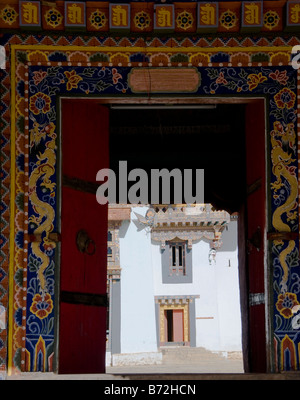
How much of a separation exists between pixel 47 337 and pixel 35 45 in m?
1.92

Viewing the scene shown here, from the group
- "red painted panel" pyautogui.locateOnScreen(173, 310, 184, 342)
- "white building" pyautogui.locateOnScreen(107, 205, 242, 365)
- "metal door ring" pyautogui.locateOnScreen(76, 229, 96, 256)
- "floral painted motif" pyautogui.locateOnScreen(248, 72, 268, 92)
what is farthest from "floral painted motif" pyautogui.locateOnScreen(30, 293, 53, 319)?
"red painted panel" pyautogui.locateOnScreen(173, 310, 184, 342)

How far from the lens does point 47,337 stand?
14.3 feet

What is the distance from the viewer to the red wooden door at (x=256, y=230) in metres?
4.93

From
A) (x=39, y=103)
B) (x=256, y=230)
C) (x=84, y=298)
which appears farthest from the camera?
(x=256, y=230)

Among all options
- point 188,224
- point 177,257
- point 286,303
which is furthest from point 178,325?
point 286,303

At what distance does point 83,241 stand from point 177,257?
72.6 ft

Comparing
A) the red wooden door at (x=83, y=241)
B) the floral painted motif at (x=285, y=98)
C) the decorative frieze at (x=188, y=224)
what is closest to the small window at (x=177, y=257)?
the decorative frieze at (x=188, y=224)

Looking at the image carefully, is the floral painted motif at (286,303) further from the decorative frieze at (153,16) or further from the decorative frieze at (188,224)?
the decorative frieze at (188,224)

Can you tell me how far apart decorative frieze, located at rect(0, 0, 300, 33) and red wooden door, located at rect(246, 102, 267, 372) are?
0.61m

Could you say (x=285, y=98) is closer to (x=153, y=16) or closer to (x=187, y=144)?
(x=153, y=16)

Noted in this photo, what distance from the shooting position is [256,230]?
17.1ft

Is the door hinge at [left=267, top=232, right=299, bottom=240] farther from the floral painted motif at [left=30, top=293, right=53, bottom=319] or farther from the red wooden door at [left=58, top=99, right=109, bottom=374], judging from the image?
the floral painted motif at [left=30, top=293, right=53, bottom=319]

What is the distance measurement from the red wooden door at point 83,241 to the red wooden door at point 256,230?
3.76 ft

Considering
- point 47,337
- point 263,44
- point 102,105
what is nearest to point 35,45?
point 102,105
